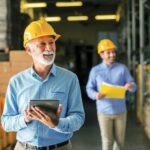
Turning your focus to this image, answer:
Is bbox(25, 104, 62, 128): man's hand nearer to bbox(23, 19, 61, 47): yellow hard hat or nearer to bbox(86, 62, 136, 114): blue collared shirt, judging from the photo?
bbox(23, 19, 61, 47): yellow hard hat

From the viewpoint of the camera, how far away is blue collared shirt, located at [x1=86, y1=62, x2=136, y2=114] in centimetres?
593

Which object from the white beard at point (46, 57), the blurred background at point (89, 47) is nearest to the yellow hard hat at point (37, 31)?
the white beard at point (46, 57)

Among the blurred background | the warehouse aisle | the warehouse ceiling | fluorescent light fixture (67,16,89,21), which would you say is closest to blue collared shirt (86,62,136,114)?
the blurred background

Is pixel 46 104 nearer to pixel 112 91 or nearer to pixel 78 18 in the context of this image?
pixel 112 91

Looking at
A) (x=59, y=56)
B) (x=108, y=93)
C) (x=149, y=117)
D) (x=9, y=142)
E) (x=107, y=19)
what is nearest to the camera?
(x=108, y=93)

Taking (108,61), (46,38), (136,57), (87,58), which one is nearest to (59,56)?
(87,58)

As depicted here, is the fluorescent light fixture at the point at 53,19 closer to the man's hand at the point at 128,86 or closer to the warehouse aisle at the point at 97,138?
the warehouse aisle at the point at 97,138

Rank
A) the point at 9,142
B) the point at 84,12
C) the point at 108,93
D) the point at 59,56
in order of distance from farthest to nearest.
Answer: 1. the point at 84,12
2. the point at 59,56
3. the point at 9,142
4. the point at 108,93

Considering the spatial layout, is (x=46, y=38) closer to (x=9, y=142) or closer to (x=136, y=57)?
(x=9, y=142)

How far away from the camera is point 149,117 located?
28.7ft

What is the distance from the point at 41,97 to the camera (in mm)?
3059

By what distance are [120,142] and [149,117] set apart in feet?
9.49

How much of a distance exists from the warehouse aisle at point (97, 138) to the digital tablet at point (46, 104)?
18.8 ft

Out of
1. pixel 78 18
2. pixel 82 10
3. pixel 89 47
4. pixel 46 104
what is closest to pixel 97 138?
pixel 46 104
